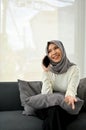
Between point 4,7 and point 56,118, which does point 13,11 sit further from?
point 56,118

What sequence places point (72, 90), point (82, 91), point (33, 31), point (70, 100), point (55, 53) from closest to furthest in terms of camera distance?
point (70, 100), point (72, 90), point (55, 53), point (82, 91), point (33, 31)

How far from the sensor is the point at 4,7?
3359 millimetres

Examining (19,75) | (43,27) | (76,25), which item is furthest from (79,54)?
(19,75)

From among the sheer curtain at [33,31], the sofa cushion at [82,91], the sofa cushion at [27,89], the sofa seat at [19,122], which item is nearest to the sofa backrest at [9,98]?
the sofa cushion at [27,89]

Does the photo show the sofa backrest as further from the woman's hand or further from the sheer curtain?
the woman's hand

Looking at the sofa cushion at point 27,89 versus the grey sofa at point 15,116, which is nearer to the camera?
the grey sofa at point 15,116

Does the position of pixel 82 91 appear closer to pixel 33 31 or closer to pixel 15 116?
pixel 15 116

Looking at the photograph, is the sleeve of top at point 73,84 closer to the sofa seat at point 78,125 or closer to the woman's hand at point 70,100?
the woman's hand at point 70,100

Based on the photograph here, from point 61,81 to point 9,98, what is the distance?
652mm

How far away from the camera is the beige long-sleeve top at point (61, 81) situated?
8.22ft

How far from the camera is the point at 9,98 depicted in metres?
2.84

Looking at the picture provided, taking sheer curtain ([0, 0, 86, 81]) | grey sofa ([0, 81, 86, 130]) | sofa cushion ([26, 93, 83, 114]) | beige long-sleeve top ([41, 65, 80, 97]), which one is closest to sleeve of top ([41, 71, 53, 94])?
beige long-sleeve top ([41, 65, 80, 97])

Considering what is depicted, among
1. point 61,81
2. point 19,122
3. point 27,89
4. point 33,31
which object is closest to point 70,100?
point 61,81

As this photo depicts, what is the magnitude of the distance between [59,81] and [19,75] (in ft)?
3.17
